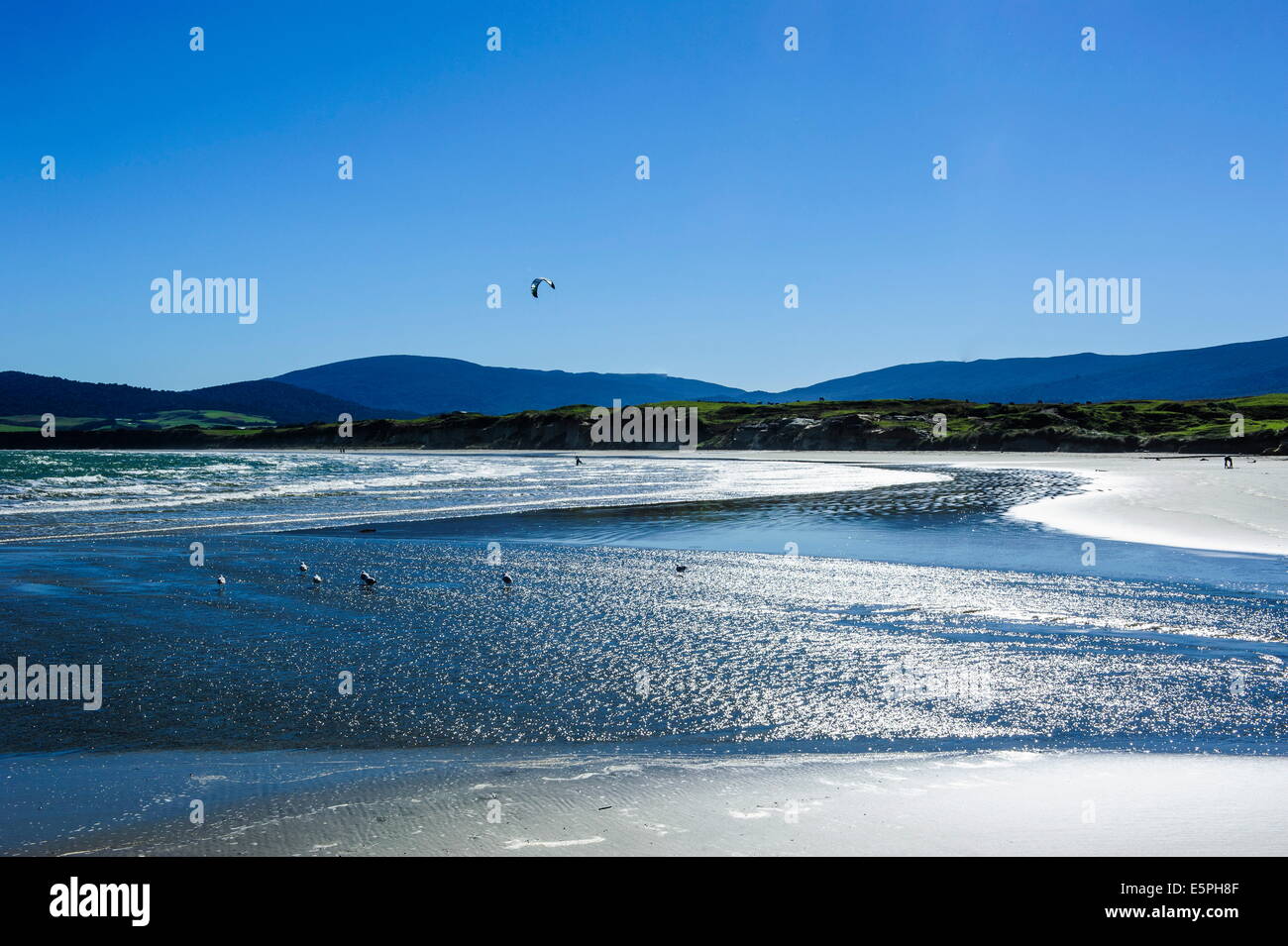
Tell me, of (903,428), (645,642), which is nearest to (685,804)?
(645,642)

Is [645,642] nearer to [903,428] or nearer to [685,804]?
[685,804]

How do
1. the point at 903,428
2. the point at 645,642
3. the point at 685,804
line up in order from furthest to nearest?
the point at 903,428 < the point at 645,642 < the point at 685,804

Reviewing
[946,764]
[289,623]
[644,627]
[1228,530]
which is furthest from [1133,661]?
[1228,530]

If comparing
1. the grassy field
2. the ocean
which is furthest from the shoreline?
the grassy field

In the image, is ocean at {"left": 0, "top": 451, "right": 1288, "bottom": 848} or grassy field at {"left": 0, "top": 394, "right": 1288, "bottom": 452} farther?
grassy field at {"left": 0, "top": 394, "right": 1288, "bottom": 452}

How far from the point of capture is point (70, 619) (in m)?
12.3

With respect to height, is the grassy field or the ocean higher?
the grassy field

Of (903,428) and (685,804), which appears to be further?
(903,428)

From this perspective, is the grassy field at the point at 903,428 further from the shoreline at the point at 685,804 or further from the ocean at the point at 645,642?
the shoreline at the point at 685,804

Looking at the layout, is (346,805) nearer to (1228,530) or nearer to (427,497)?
(1228,530)

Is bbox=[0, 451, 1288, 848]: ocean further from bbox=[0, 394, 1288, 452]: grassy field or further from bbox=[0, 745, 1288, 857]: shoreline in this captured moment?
bbox=[0, 394, 1288, 452]: grassy field

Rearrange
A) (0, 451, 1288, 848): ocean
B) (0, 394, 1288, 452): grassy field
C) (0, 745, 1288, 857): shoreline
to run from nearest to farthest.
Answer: (0, 745, 1288, 857): shoreline → (0, 451, 1288, 848): ocean → (0, 394, 1288, 452): grassy field

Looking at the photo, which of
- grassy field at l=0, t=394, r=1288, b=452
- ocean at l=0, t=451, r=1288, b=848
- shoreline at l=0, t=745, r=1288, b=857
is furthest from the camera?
grassy field at l=0, t=394, r=1288, b=452
